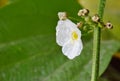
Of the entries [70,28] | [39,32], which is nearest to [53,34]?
[39,32]

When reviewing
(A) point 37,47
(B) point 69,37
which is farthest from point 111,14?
(B) point 69,37

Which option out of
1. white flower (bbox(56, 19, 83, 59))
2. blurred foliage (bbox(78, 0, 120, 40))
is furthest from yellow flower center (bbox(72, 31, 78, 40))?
blurred foliage (bbox(78, 0, 120, 40))

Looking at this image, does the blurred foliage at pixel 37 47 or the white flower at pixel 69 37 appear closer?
the white flower at pixel 69 37

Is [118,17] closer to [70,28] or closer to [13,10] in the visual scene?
[13,10]

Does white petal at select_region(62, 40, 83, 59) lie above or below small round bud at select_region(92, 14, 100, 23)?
below

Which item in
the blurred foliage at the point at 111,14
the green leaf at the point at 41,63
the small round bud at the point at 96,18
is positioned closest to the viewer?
the small round bud at the point at 96,18

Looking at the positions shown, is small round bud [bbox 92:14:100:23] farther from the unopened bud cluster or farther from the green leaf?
the green leaf

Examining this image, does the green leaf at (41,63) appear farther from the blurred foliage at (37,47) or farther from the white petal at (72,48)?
the white petal at (72,48)

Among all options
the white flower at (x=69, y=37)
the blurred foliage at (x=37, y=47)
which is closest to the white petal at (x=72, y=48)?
the white flower at (x=69, y=37)
